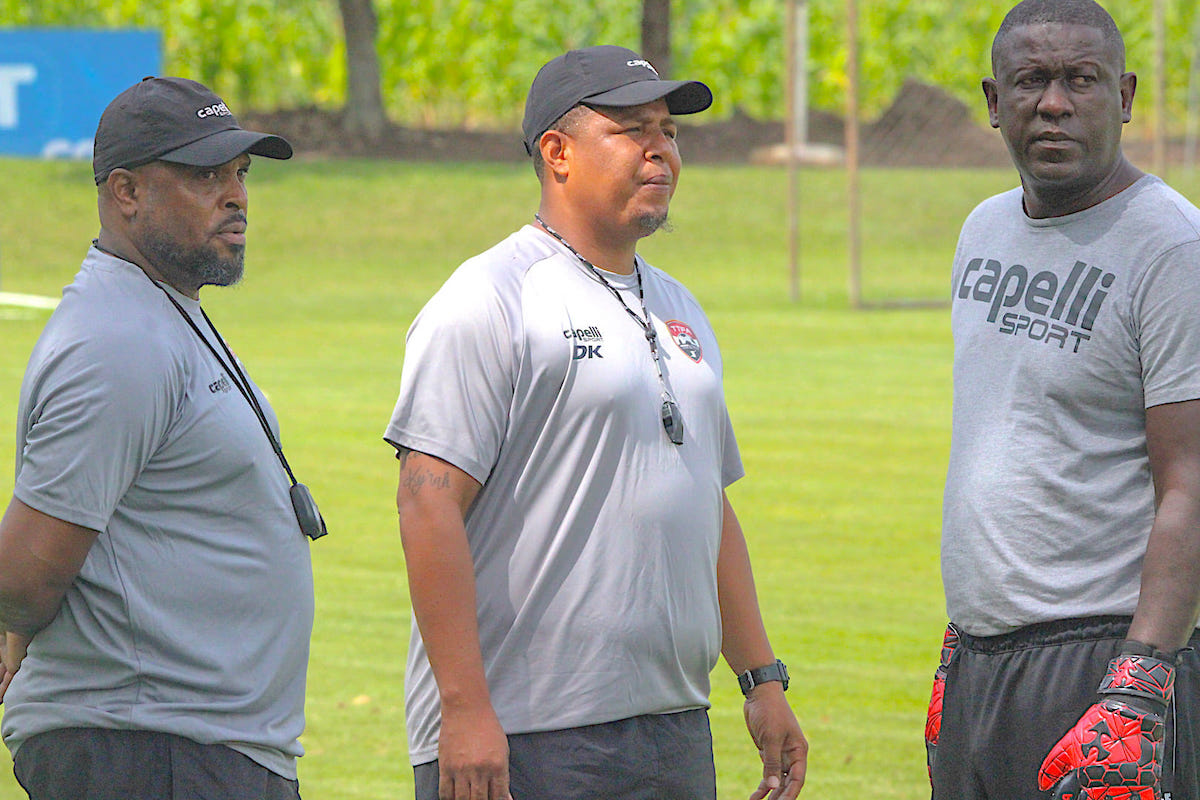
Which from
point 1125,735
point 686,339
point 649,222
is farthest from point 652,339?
point 1125,735

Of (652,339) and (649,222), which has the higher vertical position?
(649,222)

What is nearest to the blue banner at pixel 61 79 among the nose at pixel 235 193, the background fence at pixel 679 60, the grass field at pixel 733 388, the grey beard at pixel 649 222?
the grass field at pixel 733 388

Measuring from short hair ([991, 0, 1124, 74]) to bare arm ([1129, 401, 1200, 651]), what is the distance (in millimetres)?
771

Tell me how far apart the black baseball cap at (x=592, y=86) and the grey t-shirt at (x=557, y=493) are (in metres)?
0.33

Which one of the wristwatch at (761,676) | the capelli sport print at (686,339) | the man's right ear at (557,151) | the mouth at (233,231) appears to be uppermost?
the man's right ear at (557,151)

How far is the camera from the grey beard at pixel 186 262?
352 cm

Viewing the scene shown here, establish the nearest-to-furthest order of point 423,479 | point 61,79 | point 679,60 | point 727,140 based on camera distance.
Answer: point 423,479 → point 61,79 → point 727,140 → point 679,60

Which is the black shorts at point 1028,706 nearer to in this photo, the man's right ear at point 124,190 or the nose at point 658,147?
the nose at point 658,147

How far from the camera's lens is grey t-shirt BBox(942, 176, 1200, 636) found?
3.35 metres

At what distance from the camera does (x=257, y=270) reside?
1278 inches

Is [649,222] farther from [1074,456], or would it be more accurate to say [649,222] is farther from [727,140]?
[727,140]

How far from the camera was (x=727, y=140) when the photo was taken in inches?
1843

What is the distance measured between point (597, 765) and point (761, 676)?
1.89ft

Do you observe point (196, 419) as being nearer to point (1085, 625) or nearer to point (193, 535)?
point (193, 535)
